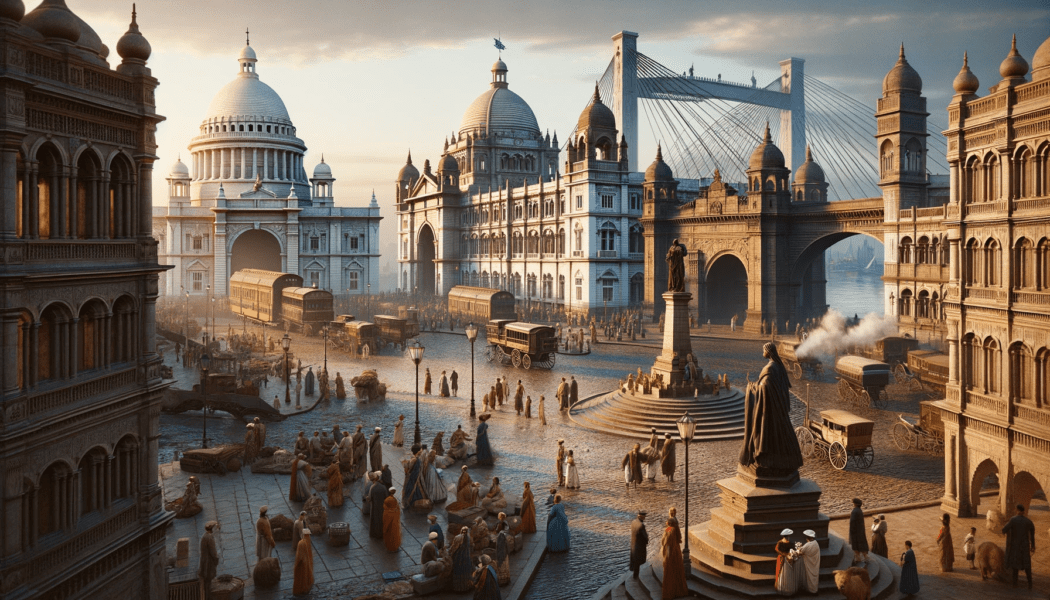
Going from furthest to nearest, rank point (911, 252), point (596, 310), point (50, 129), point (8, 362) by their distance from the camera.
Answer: point (596, 310)
point (911, 252)
point (50, 129)
point (8, 362)

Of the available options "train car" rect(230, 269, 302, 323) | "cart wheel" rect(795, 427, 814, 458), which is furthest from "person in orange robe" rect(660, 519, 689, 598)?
"train car" rect(230, 269, 302, 323)

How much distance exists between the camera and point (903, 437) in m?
23.8

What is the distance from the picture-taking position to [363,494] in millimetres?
18984

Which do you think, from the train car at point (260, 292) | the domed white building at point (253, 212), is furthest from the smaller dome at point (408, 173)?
the train car at point (260, 292)

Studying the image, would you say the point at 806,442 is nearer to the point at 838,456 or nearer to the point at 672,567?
the point at 838,456

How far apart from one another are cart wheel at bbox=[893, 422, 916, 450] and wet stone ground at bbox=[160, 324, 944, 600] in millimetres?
365

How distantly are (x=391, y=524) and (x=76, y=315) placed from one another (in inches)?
288

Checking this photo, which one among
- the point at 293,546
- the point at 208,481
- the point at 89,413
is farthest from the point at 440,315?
the point at 89,413

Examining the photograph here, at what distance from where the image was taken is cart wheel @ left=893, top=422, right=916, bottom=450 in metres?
23.4

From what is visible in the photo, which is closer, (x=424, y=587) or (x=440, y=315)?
(x=424, y=587)

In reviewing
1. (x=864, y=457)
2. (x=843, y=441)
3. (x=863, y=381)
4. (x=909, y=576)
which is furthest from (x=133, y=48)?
(x=863, y=381)

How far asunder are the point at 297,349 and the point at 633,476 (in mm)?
32321

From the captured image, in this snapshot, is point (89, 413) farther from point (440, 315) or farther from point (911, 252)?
point (440, 315)

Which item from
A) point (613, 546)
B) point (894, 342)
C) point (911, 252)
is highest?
point (911, 252)
